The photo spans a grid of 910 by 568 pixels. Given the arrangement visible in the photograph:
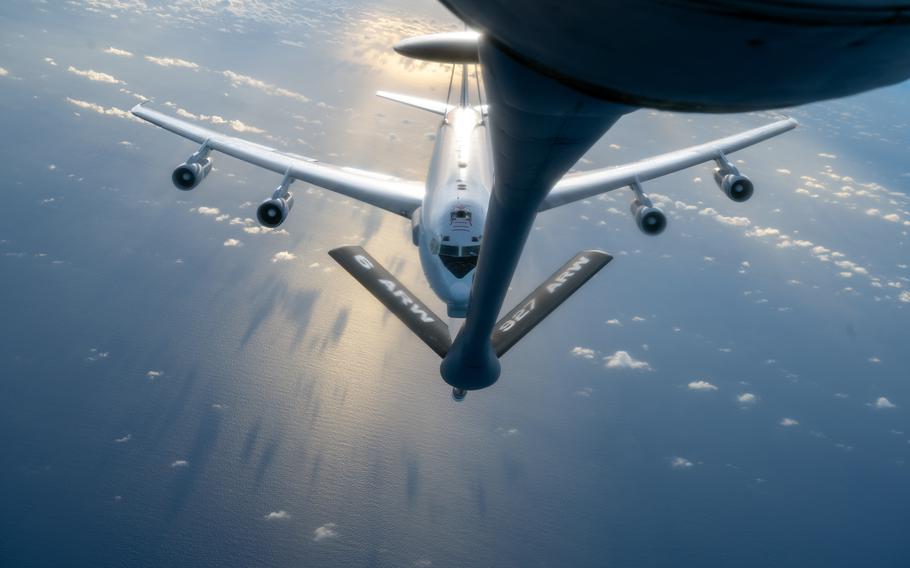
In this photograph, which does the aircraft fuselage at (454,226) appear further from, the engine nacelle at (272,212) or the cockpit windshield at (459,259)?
the engine nacelle at (272,212)

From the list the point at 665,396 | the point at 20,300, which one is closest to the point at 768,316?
the point at 665,396

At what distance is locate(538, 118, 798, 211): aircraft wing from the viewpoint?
127 feet

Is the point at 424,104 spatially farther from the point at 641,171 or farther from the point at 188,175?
the point at 188,175

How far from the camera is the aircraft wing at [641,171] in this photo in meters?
38.6

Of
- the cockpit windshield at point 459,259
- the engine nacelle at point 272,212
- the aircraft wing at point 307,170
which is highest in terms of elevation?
the cockpit windshield at point 459,259

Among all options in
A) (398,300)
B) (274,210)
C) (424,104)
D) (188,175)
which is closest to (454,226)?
(398,300)

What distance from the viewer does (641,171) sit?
3884 centimetres

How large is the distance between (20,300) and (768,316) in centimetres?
18462

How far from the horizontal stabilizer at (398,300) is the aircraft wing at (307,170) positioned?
14.6 m

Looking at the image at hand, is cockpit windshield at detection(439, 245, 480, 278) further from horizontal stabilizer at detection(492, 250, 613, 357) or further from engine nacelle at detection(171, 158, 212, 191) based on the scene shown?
engine nacelle at detection(171, 158, 212, 191)

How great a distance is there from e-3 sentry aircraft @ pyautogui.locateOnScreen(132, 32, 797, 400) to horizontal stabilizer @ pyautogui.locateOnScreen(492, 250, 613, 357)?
43 mm

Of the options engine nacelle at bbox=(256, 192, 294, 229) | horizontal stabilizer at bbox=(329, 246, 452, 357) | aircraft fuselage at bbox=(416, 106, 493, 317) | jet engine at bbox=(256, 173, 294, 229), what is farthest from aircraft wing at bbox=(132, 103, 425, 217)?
horizontal stabilizer at bbox=(329, 246, 452, 357)

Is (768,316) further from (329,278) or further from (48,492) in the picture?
(48,492)

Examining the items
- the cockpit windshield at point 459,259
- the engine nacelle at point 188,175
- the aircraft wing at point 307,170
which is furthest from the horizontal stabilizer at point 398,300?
the engine nacelle at point 188,175
